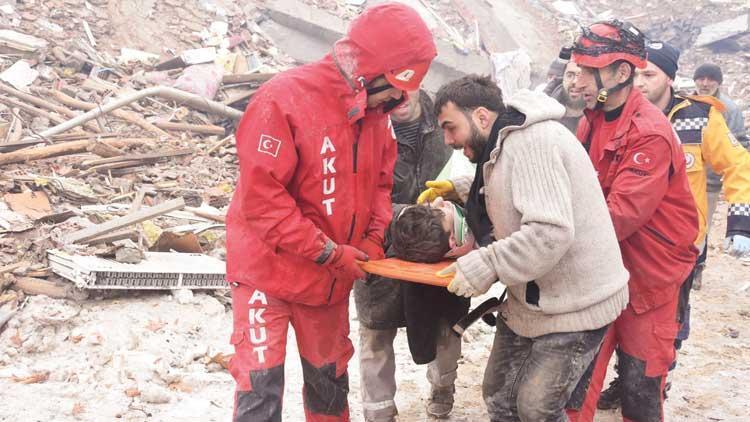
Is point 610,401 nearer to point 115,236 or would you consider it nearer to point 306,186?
point 306,186

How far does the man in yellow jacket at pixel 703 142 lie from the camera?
14.0ft

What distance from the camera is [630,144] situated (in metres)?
3.54

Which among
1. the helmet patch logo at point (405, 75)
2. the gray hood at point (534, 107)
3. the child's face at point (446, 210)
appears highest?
the gray hood at point (534, 107)

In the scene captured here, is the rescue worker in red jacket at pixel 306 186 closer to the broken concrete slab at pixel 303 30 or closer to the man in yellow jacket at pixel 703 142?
the man in yellow jacket at pixel 703 142

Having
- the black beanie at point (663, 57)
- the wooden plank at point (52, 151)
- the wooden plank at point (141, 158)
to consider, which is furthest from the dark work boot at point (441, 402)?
the wooden plank at point (52, 151)

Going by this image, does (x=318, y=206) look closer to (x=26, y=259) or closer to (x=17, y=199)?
(x=26, y=259)

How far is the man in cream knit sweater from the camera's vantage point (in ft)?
9.41

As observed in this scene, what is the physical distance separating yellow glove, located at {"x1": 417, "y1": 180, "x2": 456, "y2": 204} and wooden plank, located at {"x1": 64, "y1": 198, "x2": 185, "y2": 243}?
10.7 ft

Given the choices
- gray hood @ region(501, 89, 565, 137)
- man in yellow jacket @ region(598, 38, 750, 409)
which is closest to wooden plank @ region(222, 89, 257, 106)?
man in yellow jacket @ region(598, 38, 750, 409)

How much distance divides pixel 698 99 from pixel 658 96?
25cm

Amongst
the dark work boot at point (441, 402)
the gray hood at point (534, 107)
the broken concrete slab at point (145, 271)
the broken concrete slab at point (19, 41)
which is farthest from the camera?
the broken concrete slab at point (19, 41)

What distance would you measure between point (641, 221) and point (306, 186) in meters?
1.60

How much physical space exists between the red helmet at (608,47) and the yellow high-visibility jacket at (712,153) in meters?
0.91

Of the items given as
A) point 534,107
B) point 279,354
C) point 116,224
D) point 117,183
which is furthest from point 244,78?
point 534,107
